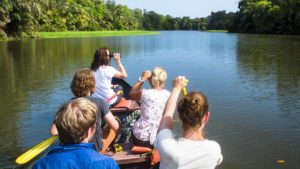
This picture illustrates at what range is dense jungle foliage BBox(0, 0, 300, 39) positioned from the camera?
4966 cm

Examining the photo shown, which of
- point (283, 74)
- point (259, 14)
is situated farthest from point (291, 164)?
point (259, 14)

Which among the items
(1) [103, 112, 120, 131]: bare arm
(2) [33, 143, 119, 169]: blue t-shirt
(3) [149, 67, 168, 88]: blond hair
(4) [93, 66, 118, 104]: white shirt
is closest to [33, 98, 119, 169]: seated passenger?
(2) [33, 143, 119, 169]: blue t-shirt

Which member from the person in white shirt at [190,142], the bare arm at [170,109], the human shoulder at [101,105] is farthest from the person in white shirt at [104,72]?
the person in white shirt at [190,142]

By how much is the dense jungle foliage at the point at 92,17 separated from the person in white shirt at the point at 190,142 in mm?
45928

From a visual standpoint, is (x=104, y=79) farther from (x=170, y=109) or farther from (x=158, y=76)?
(x=170, y=109)

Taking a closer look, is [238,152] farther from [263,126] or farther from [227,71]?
[227,71]

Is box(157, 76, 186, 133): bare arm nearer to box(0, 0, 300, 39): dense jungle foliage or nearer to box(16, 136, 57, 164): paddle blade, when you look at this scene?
box(16, 136, 57, 164): paddle blade

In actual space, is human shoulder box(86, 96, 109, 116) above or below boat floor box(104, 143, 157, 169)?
above

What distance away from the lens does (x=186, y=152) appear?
10.2 ft

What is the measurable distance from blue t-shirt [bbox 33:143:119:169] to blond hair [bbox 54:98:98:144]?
0.05 metres

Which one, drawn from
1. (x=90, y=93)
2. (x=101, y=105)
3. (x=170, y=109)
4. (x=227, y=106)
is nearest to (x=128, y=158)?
(x=101, y=105)

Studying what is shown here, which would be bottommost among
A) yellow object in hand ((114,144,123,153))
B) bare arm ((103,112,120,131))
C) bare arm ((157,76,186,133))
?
yellow object in hand ((114,144,123,153))

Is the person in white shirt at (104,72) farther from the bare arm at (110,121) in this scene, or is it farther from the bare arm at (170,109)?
the bare arm at (170,109)

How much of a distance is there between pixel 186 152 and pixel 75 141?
924 mm
